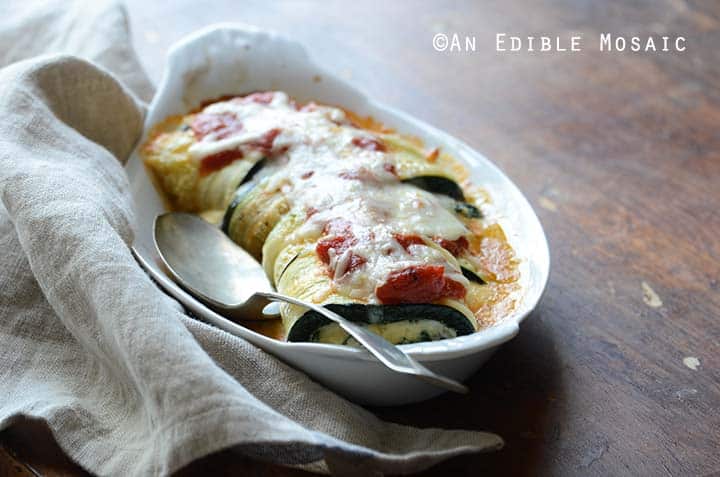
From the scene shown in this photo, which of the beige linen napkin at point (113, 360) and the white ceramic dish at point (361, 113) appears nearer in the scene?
the beige linen napkin at point (113, 360)

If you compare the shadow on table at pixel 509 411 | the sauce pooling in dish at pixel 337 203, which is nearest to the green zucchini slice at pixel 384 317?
the sauce pooling in dish at pixel 337 203

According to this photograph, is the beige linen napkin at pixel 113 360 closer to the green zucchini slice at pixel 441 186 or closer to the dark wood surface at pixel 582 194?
the dark wood surface at pixel 582 194

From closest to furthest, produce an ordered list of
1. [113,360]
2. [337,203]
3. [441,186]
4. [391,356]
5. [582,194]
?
1. [391,356]
2. [113,360]
3. [337,203]
4. [441,186]
5. [582,194]

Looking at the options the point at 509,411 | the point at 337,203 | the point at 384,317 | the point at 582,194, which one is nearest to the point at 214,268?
the point at 337,203

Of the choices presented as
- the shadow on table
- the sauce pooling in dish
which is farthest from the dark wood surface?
the sauce pooling in dish

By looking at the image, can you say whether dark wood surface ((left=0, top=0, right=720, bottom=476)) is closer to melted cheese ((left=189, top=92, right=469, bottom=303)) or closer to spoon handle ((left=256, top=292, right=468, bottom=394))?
spoon handle ((left=256, top=292, right=468, bottom=394))

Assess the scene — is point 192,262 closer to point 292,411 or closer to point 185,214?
point 185,214

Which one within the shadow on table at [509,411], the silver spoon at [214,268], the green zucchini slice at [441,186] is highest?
the green zucchini slice at [441,186]

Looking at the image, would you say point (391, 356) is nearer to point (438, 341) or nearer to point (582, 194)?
point (438, 341)
